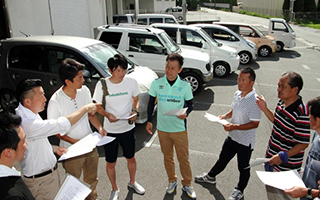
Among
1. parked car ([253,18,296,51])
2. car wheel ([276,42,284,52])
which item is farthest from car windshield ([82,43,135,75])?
car wheel ([276,42,284,52])

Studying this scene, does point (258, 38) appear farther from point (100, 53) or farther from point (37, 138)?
point (37, 138)

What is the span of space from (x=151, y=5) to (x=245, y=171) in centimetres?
3147

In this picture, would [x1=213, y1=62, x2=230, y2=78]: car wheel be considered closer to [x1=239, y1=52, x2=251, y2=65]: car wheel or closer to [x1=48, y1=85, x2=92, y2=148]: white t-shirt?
[x1=239, y1=52, x2=251, y2=65]: car wheel

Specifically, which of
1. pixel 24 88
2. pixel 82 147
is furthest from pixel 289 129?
pixel 24 88

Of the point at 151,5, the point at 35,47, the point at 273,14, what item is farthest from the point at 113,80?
the point at 273,14

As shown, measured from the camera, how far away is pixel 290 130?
2.86m

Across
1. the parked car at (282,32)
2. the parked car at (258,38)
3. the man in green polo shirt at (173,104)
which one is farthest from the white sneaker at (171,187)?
the parked car at (282,32)

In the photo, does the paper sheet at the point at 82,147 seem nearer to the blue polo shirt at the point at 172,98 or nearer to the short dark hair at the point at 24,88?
the short dark hair at the point at 24,88

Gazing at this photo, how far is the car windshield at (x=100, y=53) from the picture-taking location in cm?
582

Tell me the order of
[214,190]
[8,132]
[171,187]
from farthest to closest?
[214,190], [171,187], [8,132]

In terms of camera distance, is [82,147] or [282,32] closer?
[82,147]

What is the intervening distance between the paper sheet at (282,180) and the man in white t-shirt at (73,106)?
1.95 m

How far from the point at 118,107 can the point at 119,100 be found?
97 millimetres

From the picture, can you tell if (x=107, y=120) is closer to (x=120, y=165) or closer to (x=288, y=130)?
(x=120, y=165)
